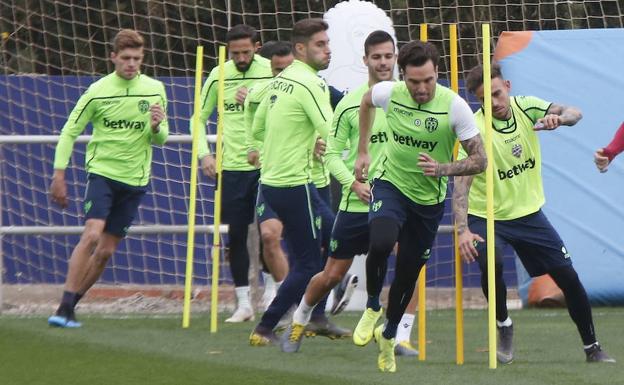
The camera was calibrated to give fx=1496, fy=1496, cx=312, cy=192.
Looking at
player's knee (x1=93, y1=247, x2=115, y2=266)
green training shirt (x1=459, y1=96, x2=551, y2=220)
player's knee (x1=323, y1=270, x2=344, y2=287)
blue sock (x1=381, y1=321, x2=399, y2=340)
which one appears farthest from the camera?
player's knee (x1=93, y1=247, x2=115, y2=266)

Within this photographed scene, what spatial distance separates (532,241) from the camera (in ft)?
29.3

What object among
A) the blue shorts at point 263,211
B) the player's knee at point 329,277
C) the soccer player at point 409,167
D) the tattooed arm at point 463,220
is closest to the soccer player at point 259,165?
the blue shorts at point 263,211

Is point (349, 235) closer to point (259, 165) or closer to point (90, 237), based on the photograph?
point (259, 165)

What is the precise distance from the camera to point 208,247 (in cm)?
1442

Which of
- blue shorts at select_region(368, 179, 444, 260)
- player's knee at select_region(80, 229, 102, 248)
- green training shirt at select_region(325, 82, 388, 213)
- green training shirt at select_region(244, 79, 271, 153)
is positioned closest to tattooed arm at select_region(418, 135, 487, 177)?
blue shorts at select_region(368, 179, 444, 260)

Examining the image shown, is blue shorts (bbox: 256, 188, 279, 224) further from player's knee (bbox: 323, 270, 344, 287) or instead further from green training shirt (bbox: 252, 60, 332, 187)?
player's knee (bbox: 323, 270, 344, 287)

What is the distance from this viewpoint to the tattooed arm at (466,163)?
26.1ft

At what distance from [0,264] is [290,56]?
3263 millimetres

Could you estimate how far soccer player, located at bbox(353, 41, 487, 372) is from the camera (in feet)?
26.4

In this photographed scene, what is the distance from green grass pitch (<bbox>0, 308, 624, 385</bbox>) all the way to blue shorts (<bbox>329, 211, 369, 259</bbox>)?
2.17 feet

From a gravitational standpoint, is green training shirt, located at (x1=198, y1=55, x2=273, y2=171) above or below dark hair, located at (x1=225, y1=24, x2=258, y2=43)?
below

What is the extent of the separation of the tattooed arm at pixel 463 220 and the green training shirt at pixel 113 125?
3.60m

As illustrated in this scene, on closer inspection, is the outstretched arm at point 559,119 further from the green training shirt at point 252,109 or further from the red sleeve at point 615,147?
the green training shirt at point 252,109

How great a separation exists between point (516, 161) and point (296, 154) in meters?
1.53
